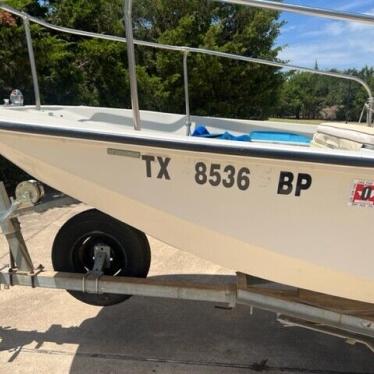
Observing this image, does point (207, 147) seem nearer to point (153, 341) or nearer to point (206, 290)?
point (206, 290)

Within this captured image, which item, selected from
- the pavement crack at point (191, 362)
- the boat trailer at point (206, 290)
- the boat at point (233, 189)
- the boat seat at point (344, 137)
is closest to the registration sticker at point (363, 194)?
the boat at point (233, 189)

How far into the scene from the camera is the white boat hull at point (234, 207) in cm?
215

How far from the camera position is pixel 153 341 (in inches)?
115

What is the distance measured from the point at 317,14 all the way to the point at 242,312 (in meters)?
2.01

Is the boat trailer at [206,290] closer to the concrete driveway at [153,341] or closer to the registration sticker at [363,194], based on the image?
the concrete driveway at [153,341]

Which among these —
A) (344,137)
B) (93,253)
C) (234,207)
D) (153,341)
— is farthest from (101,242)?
(344,137)

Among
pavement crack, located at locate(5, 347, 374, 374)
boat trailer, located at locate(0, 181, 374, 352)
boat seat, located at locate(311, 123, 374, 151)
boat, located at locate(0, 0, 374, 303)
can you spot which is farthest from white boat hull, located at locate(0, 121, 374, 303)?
pavement crack, located at locate(5, 347, 374, 374)

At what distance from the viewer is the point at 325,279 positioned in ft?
7.60

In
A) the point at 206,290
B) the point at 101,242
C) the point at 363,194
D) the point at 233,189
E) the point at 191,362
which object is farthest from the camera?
the point at 101,242

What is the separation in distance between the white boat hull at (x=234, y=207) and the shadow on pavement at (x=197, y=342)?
619mm

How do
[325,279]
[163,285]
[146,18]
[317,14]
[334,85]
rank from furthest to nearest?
[146,18] < [334,85] < [163,285] < [325,279] < [317,14]

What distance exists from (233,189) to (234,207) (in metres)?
0.09

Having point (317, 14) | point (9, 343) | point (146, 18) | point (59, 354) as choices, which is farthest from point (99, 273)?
point (146, 18)

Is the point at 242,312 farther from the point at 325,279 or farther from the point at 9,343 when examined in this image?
the point at 9,343
